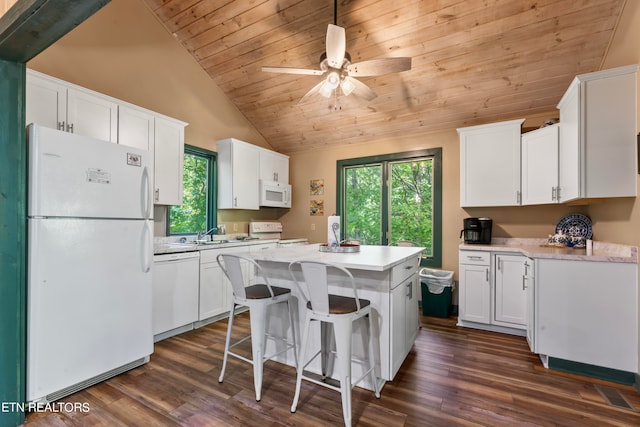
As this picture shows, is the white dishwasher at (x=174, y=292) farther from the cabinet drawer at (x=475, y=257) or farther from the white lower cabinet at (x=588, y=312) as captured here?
the white lower cabinet at (x=588, y=312)

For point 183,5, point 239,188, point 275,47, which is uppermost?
point 183,5

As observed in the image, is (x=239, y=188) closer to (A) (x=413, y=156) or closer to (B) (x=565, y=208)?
(A) (x=413, y=156)

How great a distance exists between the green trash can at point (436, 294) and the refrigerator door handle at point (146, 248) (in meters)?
3.09

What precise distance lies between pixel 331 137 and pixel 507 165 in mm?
2518

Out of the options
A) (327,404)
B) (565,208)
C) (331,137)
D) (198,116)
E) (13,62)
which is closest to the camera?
(13,62)

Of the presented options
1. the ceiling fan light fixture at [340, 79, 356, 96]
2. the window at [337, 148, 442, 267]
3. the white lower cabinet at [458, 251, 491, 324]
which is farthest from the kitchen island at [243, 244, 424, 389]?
the window at [337, 148, 442, 267]

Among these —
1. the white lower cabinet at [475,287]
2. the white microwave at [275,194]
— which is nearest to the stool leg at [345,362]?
the white lower cabinet at [475,287]

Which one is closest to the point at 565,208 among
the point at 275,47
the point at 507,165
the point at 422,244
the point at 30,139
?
the point at 507,165

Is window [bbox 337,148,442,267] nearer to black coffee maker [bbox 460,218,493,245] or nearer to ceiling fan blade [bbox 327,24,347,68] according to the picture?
black coffee maker [bbox 460,218,493,245]

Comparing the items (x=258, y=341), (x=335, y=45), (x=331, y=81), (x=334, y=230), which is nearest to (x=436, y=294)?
(x=334, y=230)

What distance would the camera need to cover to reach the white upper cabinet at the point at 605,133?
2.28m

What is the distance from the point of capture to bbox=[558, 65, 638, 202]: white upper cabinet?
228 cm

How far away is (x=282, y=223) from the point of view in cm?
554

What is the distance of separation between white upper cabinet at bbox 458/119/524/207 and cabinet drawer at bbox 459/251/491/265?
0.64 m
